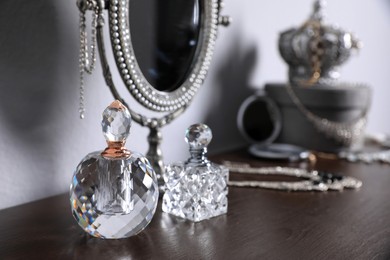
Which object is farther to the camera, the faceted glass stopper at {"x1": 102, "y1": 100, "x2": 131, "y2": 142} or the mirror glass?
the mirror glass

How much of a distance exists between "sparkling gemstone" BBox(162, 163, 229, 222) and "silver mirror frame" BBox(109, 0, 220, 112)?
0.11 metres

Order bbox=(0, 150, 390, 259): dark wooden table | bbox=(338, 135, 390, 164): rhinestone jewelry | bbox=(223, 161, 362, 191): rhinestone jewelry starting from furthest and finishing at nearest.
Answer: bbox=(338, 135, 390, 164): rhinestone jewelry → bbox=(223, 161, 362, 191): rhinestone jewelry → bbox=(0, 150, 390, 259): dark wooden table

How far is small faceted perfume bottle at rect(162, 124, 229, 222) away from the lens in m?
0.60

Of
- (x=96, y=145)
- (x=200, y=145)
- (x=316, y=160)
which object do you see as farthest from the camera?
(x=316, y=160)

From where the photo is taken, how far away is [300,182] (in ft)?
2.63

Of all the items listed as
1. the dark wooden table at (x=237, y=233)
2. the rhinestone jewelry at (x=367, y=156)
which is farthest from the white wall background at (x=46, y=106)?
the rhinestone jewelry at (x=367, y=156)

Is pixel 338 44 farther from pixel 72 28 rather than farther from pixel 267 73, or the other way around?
pixel 72 28

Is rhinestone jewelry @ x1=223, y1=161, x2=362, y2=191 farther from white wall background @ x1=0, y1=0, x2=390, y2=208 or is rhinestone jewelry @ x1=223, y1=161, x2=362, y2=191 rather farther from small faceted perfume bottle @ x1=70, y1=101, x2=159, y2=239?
small faceted perfume bottle @ x1=70, y1=101, x2=159, y2=239

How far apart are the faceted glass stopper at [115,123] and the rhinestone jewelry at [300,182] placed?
28cm

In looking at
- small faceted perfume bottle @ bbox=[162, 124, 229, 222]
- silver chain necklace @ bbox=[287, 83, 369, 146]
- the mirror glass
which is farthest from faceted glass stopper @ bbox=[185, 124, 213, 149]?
silver chain necklace @ bbox=[287, 83, 369, 146]

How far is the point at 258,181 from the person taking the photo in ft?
2.62

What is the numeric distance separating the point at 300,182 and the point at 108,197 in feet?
1.24

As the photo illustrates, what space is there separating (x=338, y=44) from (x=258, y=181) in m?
0.41

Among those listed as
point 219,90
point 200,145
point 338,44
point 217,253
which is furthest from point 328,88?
point 217,253
